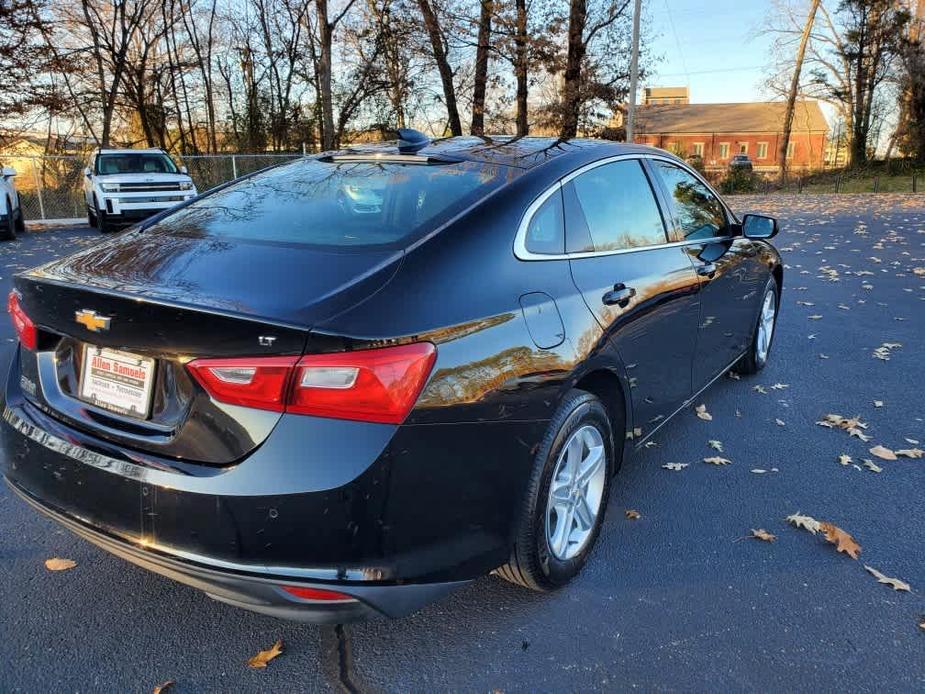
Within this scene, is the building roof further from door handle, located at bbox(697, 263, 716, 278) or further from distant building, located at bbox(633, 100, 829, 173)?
door handle, located at bbox(697, 263, 716, 278)

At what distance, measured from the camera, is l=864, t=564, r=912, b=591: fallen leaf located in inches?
106

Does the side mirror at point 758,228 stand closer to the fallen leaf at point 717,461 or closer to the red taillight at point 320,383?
the fallen leaf at point 717,461

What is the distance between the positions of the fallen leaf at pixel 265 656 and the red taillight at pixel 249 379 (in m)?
0.96

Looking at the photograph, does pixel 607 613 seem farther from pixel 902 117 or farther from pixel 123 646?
pixel 902 117

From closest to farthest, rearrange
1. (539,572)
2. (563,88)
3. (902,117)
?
(539,572)
(563,88)
(902,117)

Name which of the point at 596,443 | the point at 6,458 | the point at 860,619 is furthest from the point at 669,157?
the point at 6,458

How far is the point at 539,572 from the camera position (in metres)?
2.46

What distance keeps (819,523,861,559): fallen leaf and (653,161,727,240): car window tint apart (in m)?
1.55

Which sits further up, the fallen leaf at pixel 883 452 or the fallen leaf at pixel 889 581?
the fallen leaf at pixel 883 452

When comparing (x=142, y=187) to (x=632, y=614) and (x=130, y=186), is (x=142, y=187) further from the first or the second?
(x=632, y=614)

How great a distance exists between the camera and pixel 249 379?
1824 millimetres

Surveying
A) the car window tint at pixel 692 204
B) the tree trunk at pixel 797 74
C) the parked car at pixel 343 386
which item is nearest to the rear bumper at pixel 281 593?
the parked car at pixel 343 386

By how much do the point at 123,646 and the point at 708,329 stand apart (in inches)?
122

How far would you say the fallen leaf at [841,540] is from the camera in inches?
115
